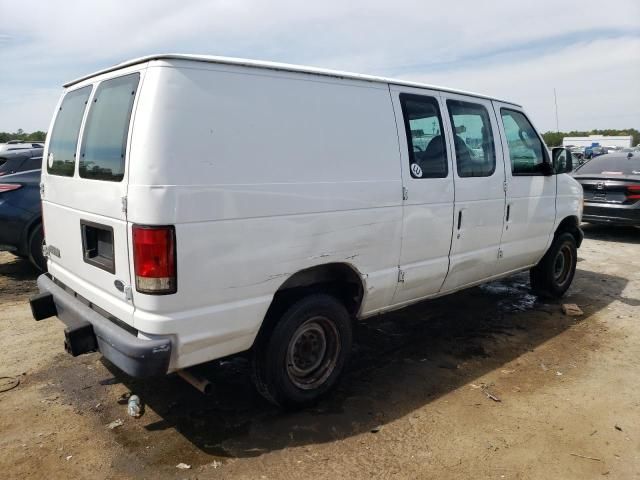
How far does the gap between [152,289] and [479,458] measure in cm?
217

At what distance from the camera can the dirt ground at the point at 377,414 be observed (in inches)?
117

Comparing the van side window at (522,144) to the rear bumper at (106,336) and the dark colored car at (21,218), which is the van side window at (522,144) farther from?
the dark colored car at (21,218)

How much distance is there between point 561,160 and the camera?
5.55m

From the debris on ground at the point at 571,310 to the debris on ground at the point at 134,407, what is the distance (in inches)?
180

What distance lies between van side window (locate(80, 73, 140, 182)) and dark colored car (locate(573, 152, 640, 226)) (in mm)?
9181

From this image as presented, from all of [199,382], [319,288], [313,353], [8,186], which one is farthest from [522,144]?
[8,186]

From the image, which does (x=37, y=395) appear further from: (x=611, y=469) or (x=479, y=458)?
(x=611, y=469)

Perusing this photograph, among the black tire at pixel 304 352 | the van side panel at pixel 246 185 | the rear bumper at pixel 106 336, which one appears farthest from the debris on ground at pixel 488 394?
the rear bumper at pixel 106 336

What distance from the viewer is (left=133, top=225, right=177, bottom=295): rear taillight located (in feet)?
8.73

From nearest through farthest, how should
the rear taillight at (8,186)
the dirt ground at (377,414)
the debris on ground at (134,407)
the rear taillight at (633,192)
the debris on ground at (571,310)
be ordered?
the dirt ground at (377,414) < the debris on ground at (134,407) < the debris on ground at (571,310) < the rear taillight at (8,186) < the rear taillight at (633,192)

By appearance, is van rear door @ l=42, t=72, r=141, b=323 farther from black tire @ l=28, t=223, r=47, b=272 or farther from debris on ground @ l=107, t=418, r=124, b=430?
black tire @ l=28, t=223, r=47, b=272

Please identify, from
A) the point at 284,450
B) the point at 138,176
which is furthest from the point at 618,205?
the point at 138,176

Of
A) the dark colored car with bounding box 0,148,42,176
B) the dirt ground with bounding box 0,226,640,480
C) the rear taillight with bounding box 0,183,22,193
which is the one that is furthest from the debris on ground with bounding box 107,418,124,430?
the dark colored car with bounding box 0,148,42,176

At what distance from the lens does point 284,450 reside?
3088 millimetres
